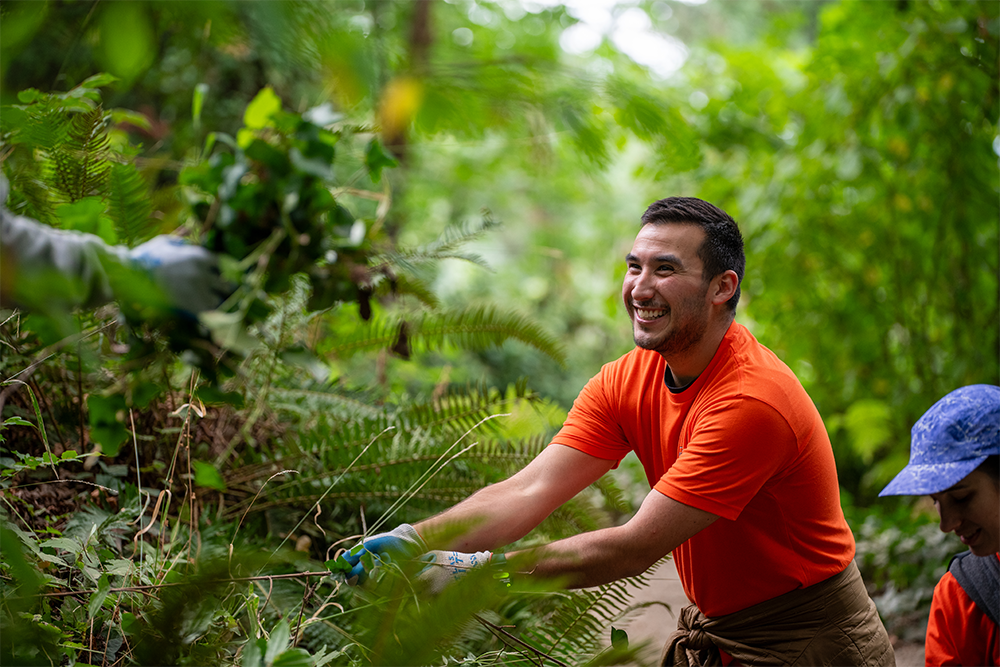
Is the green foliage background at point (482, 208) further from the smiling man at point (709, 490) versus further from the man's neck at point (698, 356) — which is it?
the man's neck at point (698, 356)

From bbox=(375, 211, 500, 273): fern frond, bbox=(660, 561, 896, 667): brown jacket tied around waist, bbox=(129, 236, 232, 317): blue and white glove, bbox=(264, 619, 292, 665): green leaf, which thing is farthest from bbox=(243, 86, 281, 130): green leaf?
bbox=(660, 561, 896, 667): brown jacket tied around waist

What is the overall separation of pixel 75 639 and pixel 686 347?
1536 mm

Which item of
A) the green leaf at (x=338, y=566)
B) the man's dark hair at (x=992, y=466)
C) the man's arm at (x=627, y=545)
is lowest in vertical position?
the green leaf at (x=338, y=566)

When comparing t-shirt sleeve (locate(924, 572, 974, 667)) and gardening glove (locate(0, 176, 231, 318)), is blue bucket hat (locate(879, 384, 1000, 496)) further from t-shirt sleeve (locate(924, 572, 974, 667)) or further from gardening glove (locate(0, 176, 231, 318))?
gardening glove (locate(0, 176, 231, 318))

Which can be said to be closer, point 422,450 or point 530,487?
point 530,487

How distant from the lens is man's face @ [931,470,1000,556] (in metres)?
1.64

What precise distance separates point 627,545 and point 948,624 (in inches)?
37.2

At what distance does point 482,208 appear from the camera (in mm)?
3963

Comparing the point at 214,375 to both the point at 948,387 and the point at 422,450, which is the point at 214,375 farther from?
the point at 948,387

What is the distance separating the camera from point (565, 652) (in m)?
1.70

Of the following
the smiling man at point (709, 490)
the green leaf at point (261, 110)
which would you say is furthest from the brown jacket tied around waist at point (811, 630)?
the green leaf at point (261, 110)

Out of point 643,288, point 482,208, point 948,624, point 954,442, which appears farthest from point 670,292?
point 482,208

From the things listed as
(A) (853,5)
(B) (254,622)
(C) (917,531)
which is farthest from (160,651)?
(A) (853,5)

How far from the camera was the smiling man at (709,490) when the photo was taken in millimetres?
1582
